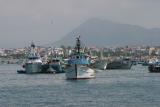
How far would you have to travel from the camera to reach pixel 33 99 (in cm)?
6203

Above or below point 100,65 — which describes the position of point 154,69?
above

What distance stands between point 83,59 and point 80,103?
37.3 meters

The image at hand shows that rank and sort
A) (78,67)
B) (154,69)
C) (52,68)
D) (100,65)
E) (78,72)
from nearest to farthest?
(78,67) < (78,72) < (52,68) < (154,69) < (100,65)

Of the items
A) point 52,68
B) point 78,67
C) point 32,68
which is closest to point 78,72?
point 78,67

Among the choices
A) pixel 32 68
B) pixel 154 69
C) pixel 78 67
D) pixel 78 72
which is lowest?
pixel 154 69

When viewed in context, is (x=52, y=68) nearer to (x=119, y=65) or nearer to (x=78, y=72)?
(x=78, y=72)

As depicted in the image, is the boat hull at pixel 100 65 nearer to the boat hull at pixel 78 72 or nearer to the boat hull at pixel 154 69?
the boat hull at pixel 154 69

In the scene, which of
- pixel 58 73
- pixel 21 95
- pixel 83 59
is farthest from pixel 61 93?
pixel 58 73

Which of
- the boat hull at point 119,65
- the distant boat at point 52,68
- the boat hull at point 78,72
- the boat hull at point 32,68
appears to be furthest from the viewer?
the boat hull at point 119,65

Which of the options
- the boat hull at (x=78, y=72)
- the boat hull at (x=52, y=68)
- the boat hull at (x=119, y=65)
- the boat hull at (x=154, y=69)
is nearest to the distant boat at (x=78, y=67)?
the boat hull at (x=78, y=72)

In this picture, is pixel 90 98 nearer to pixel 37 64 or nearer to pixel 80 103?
pixel 80 103

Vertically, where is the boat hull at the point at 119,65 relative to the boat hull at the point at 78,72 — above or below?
below

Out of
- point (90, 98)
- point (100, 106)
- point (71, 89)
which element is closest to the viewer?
point (100, 106)

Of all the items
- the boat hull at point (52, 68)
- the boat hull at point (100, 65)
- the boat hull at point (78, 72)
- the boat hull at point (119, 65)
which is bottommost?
the boat hull at point (119, 65)
